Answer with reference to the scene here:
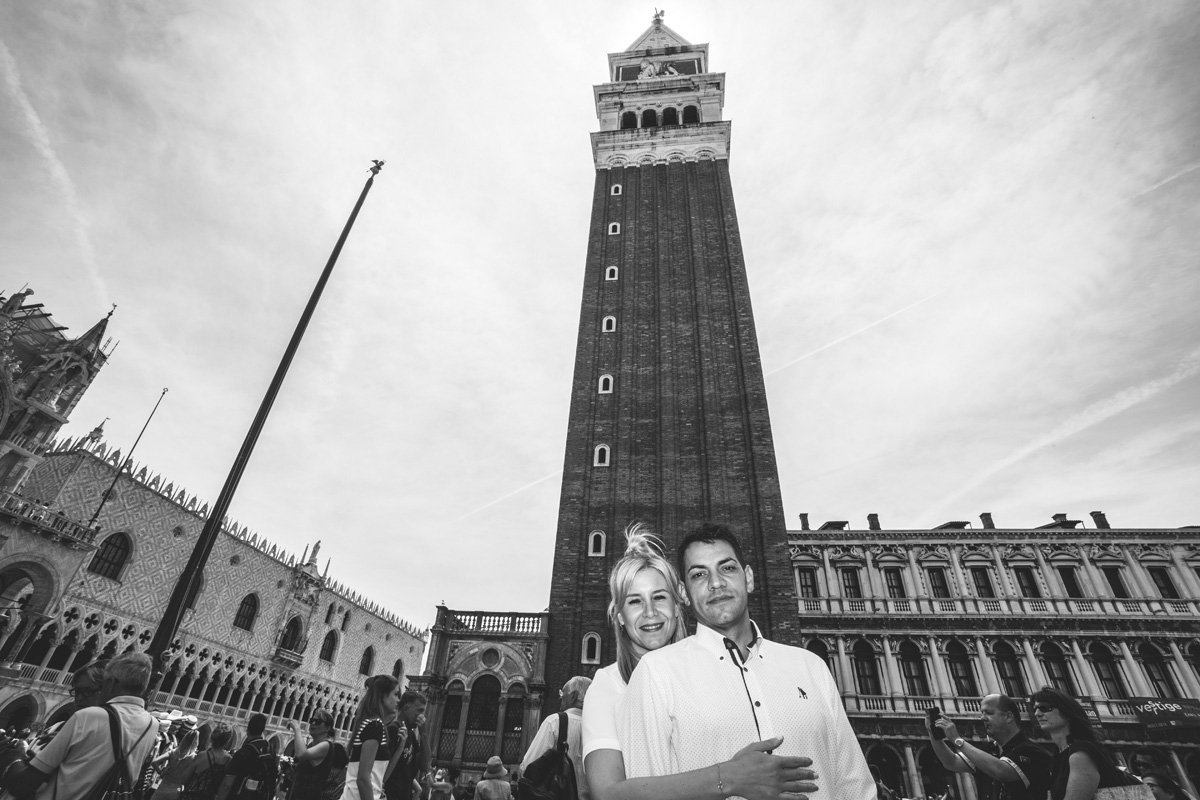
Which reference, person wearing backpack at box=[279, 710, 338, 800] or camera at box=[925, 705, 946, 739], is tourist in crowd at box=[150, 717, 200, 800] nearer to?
person wearing backpack at box=[279, 710, 338, 800]

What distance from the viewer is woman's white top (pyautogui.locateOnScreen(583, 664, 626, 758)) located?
2436 millimetres

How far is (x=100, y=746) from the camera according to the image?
3.46 metres

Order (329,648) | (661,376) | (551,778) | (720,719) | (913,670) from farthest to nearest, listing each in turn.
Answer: (329,648)
(661,376)
(913,670)
(551,778)
(720,719)

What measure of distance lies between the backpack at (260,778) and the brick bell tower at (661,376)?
13.2 m

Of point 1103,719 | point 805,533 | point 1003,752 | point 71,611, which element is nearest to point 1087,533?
point 1103,719

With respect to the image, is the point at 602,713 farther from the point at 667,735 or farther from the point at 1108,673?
the point at 1108,673

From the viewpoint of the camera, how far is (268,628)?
3684 centimetres

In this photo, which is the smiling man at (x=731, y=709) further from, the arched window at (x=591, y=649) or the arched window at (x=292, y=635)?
the arched window at (x=292, y=635)

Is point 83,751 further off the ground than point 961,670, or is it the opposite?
point 961,670

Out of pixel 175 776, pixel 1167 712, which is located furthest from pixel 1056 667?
pixel 175 776

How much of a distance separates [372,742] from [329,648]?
47.1 m

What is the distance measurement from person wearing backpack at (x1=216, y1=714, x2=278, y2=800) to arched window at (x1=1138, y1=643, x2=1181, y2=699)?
3262 centimetres

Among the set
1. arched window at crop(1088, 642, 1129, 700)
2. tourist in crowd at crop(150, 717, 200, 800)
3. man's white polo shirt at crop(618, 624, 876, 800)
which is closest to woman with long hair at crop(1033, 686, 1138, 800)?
man's white polo shirt at crop(618, 624, 876, 800)

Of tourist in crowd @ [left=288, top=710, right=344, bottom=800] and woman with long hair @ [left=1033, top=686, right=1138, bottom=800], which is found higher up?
woman with long hair @ [left=1033, top=686, right=1138, bottom=800]
